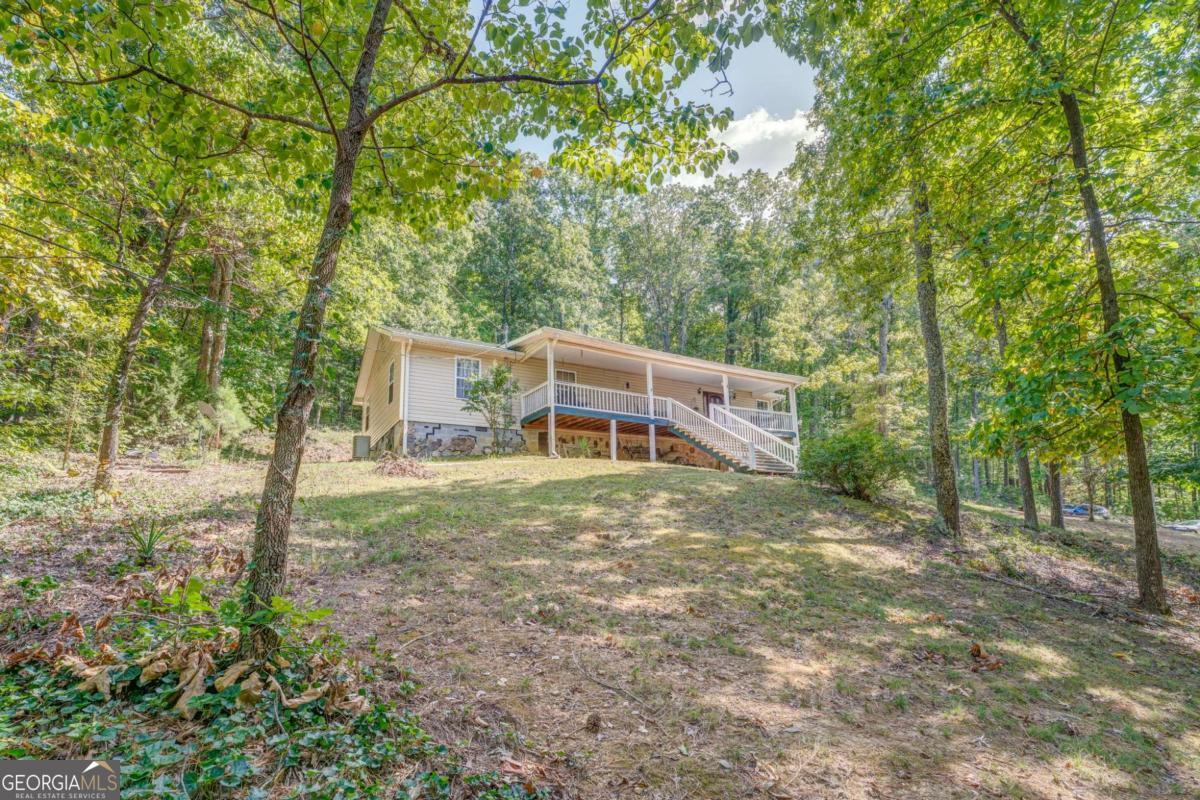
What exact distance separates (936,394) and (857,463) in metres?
1.74

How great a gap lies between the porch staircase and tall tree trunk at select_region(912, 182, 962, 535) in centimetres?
557

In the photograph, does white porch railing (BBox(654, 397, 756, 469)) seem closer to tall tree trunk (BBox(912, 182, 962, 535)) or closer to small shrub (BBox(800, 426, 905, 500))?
small shrub (BBox(800, 426, 905, 500))

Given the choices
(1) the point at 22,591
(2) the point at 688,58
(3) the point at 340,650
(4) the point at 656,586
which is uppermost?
(2) the point at 688,58

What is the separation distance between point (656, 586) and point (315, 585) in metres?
3.12

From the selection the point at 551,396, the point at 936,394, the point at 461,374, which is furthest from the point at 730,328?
the point at 936,394

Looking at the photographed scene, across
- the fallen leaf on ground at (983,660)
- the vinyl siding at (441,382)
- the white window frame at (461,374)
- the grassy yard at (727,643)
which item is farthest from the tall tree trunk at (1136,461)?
the white window frame at (461,374)

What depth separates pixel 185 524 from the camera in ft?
17.9

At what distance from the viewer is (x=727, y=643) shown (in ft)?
12.8

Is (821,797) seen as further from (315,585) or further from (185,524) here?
(185,524)

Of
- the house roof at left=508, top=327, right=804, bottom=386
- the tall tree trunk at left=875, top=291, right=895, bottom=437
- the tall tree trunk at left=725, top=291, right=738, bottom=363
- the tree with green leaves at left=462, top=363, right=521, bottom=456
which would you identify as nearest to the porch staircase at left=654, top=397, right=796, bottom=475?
the house roof at left=508, top=327, right=804, bottom=386

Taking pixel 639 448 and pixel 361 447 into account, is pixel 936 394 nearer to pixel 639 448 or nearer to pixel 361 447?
pixel 639 448

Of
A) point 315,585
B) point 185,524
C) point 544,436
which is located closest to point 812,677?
point 315,585

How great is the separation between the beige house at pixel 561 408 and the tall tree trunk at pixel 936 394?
5.63m

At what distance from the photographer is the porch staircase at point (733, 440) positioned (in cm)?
1398
